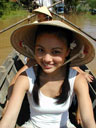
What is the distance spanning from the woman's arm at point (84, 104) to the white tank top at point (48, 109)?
0.16 ft

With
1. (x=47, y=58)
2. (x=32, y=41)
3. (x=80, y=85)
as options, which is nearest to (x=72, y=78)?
(x=80, y=85)

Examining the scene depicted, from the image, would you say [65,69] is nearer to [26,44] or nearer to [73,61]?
[73,61]

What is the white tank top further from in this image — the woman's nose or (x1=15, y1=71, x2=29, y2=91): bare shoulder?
the woman's nose

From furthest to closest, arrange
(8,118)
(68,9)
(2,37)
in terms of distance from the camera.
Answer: (68,9) < (2,37) < (8,118)

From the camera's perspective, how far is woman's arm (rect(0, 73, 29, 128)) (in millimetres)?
1081

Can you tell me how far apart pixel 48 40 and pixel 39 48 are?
7cm

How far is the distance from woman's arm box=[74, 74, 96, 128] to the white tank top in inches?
1.9

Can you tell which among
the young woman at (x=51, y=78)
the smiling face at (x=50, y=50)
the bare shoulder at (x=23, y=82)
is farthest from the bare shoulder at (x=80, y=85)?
the bare shoulder at (x=23, y=82)

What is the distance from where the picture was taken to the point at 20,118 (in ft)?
6.70

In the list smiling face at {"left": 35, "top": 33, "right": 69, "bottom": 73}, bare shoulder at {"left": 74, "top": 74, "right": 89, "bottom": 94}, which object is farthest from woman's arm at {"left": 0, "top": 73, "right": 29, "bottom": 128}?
bare shoulder at {"left": 74, "top": 74, "right": 89, "bottom": 94}

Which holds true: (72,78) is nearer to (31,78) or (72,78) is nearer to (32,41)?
(31,78)

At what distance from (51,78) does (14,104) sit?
0.27 m

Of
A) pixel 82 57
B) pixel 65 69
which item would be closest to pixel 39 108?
pixel 65 69

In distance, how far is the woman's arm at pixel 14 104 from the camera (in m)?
1.08
